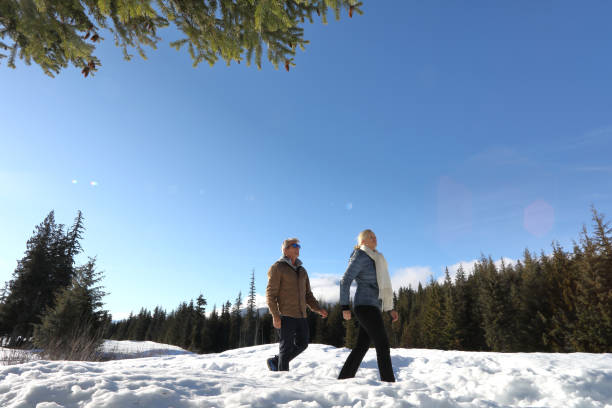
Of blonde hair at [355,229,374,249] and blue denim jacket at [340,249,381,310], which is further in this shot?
blonde hair at [355,229,374,249]

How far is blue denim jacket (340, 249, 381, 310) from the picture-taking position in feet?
12.9

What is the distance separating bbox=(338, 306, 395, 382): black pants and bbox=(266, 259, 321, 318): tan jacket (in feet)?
3.62

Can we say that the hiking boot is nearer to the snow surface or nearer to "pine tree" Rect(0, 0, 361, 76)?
the snow surface

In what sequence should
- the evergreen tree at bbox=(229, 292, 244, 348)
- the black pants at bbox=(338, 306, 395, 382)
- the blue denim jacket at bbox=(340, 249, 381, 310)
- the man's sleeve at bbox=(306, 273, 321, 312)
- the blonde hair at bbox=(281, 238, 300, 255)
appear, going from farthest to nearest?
the evergreen tree at bbox=(229, 292, 244, 348) → the man's sleeve at bbox=(306, 273, 321, 312) → the blonde hair at bbox=(281, 238, 300, 255) → the blue denim jacket at bbox=(340, 249, 381, 310) → the black pants at bbox=(338, 306, 395, 382)

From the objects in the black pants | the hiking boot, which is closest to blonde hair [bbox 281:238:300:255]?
the black pants

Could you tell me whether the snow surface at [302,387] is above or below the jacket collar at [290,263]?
below

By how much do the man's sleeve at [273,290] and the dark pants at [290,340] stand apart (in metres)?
0.20

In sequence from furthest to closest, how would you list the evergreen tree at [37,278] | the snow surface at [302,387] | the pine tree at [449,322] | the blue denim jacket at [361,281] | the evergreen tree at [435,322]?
the evergreen tree at [435,322] → the pine tree at [449,322] → the evergreen tree at [37,278] → the blue denim jacket at [361,281] → the snow surface at [302,387]

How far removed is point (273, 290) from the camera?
4.62 meters

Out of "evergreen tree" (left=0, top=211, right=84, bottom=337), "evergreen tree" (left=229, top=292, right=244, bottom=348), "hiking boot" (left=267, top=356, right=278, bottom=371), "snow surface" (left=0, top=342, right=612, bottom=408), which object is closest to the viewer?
"snow surface" (left=0, top=342, right=612, bottom=408)

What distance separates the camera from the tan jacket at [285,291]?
182 inches

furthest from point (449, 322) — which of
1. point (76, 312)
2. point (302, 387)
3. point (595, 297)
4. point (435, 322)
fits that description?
Answer: point (302, 387)

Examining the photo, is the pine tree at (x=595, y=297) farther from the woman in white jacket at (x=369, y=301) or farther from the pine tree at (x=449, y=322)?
the woman in white jacket at (x=369, y=301)

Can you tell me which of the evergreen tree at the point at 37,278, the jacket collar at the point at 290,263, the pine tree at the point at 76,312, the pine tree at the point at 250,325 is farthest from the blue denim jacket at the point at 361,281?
the pine tree at the point at 250,325
